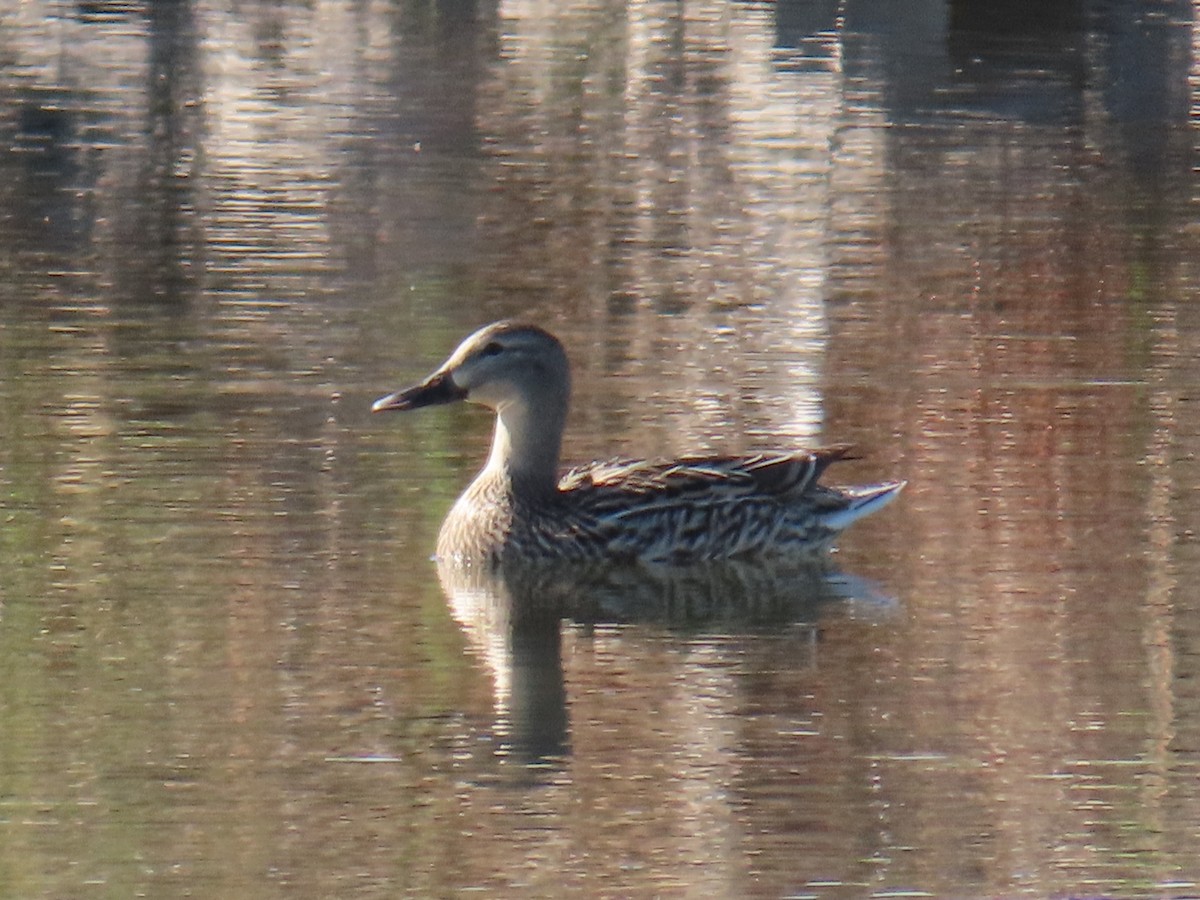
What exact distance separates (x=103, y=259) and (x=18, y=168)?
114 inches

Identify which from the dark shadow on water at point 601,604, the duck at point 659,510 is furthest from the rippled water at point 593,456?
the duck at point 659,510

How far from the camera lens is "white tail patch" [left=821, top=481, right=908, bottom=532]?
9602 mm

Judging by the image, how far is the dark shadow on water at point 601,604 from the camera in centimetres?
812

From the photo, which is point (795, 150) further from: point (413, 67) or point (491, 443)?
point (491, 443)

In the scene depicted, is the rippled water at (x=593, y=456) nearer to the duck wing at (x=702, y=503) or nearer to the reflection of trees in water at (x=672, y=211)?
the reflection of trees in water at (x=672, y=211)

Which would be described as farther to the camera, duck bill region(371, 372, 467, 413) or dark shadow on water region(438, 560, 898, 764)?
duck bill region(371, 372, 467, 413)

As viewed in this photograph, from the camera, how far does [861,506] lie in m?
9.62

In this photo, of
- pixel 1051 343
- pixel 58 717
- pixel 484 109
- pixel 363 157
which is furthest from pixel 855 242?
pixel 58 717

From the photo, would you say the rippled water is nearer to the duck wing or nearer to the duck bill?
the duck wing

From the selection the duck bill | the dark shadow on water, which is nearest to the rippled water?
the dark shadow on water

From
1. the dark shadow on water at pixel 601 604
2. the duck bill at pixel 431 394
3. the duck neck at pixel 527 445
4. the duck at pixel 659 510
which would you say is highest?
the duck bill at pixel 431 394

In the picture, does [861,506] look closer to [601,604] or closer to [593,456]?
[601,604]

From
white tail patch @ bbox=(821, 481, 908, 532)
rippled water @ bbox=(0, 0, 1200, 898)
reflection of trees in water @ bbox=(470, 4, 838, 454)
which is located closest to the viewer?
rippled water @ bbox=(0, 0, 1200, 898)

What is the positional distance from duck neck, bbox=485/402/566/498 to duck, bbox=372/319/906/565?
0.01 meters
